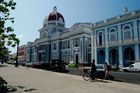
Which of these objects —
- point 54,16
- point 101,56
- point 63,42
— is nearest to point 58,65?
point 101,56

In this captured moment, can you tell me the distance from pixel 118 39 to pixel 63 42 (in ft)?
70.4

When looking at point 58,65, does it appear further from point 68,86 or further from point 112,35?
point 112,35

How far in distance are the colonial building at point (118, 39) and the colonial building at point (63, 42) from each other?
472cm

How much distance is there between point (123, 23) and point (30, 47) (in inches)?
2013

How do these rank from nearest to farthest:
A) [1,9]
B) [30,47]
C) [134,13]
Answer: [1,9]
[134,13]
[30,47]

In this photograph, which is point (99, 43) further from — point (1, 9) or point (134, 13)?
point (1, 9)

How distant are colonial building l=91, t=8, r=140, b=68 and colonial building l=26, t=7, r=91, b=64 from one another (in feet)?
15.5

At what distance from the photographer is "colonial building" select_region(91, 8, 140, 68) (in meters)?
23.5

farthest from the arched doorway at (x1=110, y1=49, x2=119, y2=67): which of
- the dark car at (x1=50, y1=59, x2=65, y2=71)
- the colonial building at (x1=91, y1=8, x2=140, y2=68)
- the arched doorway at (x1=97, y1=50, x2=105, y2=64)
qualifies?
the dark car at (x1=50, y1=59, x2=65, y2=71)

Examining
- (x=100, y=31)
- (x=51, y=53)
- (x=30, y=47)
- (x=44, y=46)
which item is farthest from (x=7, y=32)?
(x=30, y=47)

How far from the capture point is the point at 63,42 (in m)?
43.2

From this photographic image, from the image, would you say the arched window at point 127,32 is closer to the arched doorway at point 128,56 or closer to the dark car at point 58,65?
the arched doorway at point 128,56

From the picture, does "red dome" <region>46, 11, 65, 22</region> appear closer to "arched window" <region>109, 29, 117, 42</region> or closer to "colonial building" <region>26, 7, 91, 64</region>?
"colonial building" <region>26, 7, 91, 64</region>

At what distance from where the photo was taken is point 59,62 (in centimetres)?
2022
